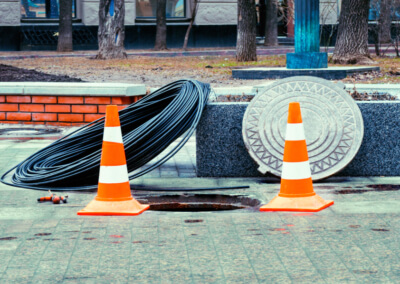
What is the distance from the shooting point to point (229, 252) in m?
4.71

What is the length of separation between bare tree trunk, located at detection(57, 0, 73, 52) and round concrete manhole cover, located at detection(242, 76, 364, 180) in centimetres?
2135

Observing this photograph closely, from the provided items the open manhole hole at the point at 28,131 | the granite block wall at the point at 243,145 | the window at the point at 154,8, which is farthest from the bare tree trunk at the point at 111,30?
the granite block wall at the point at 243,145

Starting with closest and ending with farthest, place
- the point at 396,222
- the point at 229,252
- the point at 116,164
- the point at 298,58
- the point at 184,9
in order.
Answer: the point at 229,252 < the point at 396,222 < the point at 116,164 < the point at 298,58 < the point at 184,9

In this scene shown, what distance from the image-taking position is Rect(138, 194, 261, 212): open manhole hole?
6.23m

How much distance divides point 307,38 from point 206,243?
10.0 m

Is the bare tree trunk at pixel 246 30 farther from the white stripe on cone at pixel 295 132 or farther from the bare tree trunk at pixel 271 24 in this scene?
the white stripe on cone at pixel 295 132

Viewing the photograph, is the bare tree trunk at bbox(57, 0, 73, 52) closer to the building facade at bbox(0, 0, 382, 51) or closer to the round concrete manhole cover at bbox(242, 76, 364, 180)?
the building facade at bbox(0, 0, 382, 51)

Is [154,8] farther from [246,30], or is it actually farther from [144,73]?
[144,73]

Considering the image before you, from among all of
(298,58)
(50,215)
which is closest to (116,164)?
(50,215)

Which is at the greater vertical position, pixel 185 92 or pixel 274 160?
pixel 185 92

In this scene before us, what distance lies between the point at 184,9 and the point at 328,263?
1147 inches

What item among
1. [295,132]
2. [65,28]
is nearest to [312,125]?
[295,132]

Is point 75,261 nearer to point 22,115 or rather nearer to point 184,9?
point 22,115

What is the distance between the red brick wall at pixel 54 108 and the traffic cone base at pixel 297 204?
4.63 m
